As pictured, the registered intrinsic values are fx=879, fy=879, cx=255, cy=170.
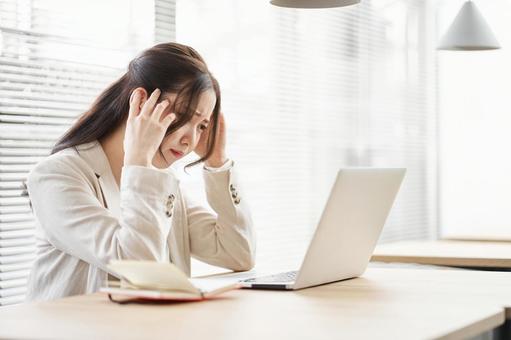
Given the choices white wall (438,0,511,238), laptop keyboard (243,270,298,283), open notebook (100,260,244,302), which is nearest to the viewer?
open notebook (100,260,244,302)

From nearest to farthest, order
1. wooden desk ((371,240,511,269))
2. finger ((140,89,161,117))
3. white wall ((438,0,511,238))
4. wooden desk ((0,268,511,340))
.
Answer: wooden desk ((0,268,511,340)) < finger ((140,89,161,117)) < wooden desk ((371,240,511,269)) < white wall ((438,0,511,238))

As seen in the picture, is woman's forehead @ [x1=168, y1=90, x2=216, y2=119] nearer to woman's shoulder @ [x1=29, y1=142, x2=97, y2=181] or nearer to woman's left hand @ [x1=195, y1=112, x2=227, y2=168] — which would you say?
woman's left hand @ [x1=195, y1=112, x2=227, y2=168]

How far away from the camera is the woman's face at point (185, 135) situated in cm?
226

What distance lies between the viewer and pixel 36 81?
3025 mm

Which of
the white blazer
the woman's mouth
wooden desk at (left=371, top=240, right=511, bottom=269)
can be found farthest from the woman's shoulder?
wooden desk at (left=371, top=240, right=511, bottom=269)

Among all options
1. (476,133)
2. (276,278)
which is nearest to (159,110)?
(276,278)

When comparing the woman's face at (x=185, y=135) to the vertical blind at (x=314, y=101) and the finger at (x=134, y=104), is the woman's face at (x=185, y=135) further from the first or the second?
the vertical blind at (x=314, y=101)

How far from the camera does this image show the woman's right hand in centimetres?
206

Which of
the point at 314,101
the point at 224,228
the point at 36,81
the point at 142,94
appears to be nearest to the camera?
the point at 142,94

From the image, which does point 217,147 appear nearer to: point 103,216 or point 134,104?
point 134,104

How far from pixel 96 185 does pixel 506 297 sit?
1.00 metres

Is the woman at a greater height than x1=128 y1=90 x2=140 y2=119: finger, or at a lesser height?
lesser

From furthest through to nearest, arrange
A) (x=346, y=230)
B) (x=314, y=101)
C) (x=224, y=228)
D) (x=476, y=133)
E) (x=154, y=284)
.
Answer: (x=476, y=133) < (x=314, y=101) < (x=224, y=228) < (x=346, y=230) < (x=154, y=284)

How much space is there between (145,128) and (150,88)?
0.53 feet
